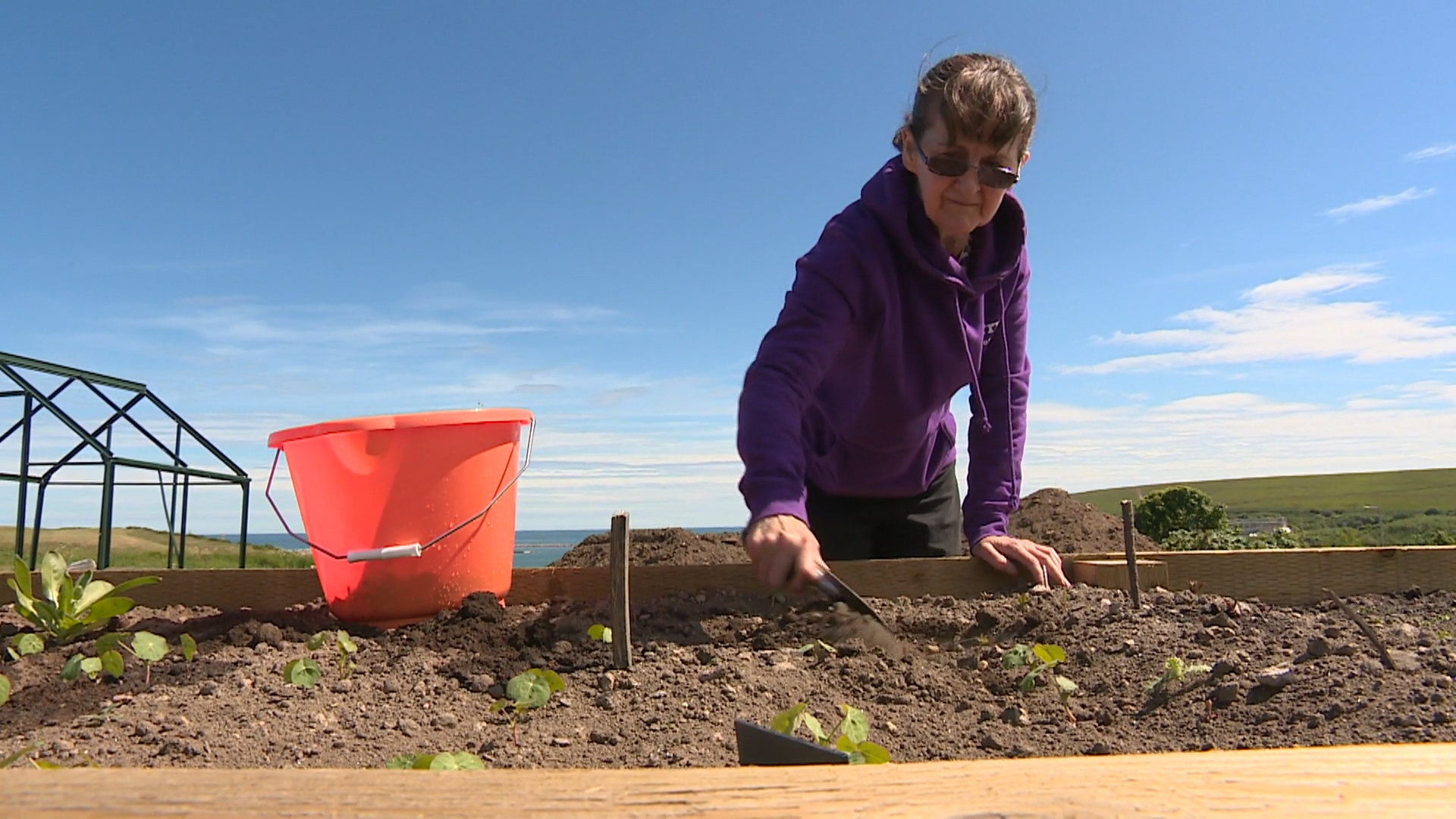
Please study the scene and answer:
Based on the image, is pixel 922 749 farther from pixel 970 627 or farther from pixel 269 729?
pixel 269 729

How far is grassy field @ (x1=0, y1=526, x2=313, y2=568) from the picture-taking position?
5.06 meters

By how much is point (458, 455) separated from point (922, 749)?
1.53m

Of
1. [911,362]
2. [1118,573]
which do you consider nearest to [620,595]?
[911,362]

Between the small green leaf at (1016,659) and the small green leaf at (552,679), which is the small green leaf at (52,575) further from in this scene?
the small green leaf at (1016,659)

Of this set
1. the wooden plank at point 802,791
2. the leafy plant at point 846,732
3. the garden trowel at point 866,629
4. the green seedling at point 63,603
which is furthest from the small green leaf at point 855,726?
the green seedling at point 63,603

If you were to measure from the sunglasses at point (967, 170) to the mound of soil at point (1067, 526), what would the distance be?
425 centimetres

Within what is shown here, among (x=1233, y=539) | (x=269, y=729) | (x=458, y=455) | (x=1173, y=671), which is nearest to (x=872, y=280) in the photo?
(x=1173, y=671)

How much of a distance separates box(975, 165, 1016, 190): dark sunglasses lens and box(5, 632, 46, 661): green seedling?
246cm

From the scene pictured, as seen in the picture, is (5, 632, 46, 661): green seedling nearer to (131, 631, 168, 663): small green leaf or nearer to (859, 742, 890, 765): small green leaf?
(131, 631, 168, 663): small green leaf

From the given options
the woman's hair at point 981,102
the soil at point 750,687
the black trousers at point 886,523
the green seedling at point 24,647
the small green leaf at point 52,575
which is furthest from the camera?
the black trousers at point 886,523

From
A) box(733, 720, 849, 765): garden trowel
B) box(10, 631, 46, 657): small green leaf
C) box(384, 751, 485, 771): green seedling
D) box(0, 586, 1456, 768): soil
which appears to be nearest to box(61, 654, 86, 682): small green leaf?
box(0, 586, 1456, 768): soil

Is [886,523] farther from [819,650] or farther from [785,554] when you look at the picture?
[785,554]

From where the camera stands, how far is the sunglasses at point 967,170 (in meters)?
1.99

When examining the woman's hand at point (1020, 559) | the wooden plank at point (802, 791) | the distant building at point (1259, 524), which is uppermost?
the woman's hand at point (1020, 559)
